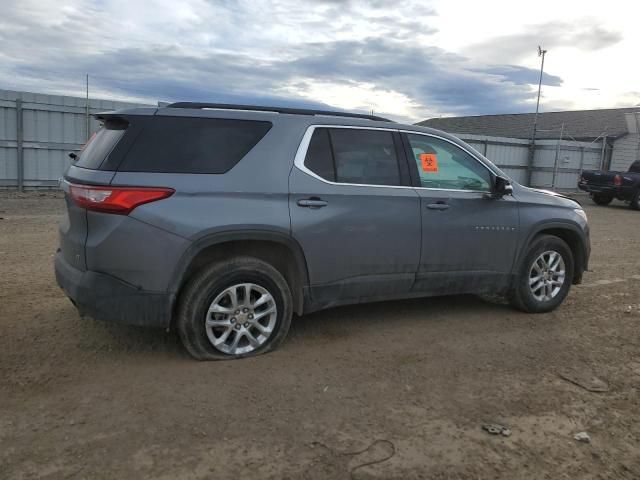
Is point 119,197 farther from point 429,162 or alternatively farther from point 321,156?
point 429,162

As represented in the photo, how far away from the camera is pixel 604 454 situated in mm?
3062

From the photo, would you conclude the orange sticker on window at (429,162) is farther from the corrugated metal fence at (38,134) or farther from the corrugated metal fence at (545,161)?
the corrugated metal fence at (545,161)

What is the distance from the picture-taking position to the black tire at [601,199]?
797 inches

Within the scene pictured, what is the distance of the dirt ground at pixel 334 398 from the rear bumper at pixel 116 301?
41cm

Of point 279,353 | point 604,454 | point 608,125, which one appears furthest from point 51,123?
point 608,125

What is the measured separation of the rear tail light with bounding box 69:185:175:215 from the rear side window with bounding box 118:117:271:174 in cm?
16

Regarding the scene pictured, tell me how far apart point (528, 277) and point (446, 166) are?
1443 millimetres

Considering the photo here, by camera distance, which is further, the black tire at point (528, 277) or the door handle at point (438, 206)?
the black tire at point (528, 277)

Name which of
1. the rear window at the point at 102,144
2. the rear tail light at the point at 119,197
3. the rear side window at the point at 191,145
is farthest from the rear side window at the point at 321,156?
the rear window at the point at 102,144

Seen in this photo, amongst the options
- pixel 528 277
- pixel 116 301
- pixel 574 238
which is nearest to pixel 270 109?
pixel 116 301

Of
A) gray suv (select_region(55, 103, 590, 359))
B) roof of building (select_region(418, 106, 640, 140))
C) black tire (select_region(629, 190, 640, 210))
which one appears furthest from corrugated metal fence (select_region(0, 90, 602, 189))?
roof of building (select_region(418, 106, 640, 140))

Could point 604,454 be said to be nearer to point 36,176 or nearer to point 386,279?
point 386,279

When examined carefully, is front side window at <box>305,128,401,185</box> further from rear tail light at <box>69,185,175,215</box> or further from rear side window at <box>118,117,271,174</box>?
rear tail light at <box>69,185,175,215</box>

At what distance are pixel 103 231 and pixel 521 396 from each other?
2976 mm
